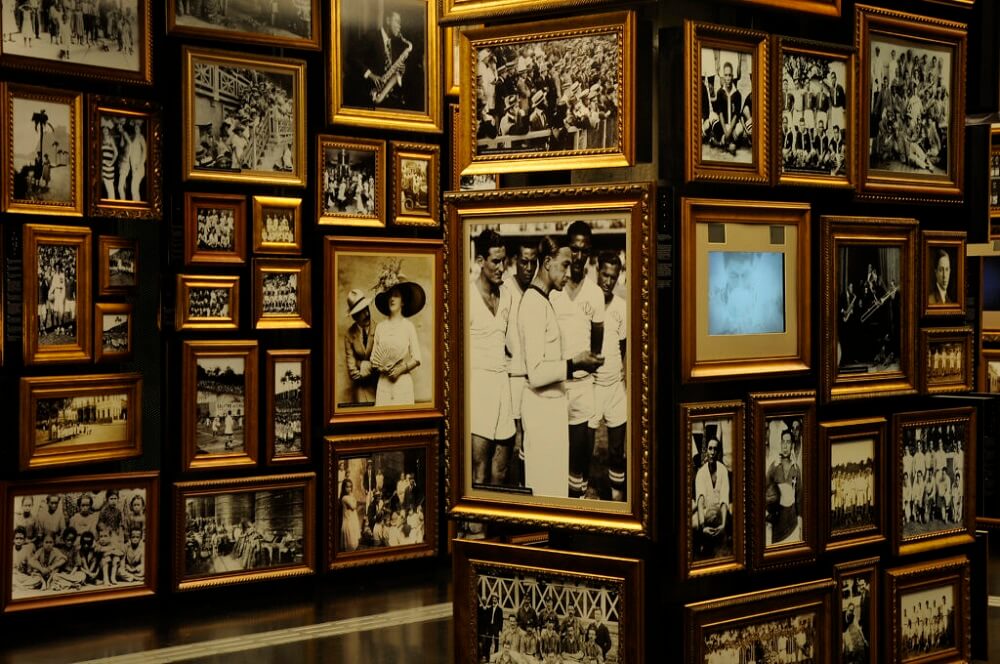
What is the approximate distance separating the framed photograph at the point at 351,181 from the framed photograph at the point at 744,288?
3925 mm

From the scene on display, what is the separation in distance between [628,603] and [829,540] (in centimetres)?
103

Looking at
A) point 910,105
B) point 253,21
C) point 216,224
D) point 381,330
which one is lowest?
point 381,330

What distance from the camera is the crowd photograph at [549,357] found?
454 cm

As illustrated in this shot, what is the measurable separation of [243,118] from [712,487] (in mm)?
4321

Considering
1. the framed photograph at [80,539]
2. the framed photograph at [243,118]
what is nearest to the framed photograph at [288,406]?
the framed photograph at [80,539]

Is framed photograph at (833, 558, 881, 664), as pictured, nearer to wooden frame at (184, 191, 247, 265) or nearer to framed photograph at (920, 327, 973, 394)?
framed photograph at (920, 327, 973, 394)

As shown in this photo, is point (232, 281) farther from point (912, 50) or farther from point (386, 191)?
point (912, 50)

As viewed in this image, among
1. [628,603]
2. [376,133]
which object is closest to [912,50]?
[628,603]

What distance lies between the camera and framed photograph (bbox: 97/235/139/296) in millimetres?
7371

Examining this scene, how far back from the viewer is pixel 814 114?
196 inches

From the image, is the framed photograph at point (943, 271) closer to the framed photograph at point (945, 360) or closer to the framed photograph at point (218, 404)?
the framed photograph at point (945, 360)

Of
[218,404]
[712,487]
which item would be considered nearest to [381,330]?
[218,404]

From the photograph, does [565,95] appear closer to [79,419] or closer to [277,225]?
[277,225]

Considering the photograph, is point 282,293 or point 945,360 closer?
point 945,360
